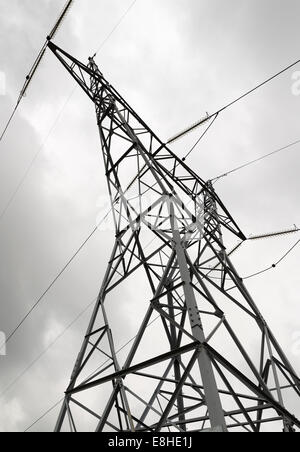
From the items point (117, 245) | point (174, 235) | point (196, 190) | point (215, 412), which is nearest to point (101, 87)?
point (196, 190)

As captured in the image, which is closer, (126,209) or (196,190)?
(126,209)

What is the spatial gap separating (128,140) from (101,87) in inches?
131

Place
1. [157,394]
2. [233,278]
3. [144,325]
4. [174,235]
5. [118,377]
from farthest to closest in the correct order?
[233,278] → [157,394] → [174,235] → [144,325] → [118,377]

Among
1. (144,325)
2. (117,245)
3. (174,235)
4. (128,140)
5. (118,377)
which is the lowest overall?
(118,377)

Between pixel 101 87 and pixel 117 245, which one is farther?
pixel 101 87

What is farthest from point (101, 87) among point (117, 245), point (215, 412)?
point (215, 412)

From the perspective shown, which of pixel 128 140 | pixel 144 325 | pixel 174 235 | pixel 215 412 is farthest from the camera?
pixel 128 140

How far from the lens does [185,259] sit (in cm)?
658

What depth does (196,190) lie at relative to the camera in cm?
1274

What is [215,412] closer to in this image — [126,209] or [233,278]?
[233,278]

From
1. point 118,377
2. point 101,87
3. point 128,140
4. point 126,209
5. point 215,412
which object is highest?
point 101,87

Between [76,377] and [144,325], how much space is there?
7.03 feet

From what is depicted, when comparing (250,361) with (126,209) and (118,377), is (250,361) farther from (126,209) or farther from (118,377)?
(126,209)

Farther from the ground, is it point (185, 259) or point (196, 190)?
point (196, 190)
